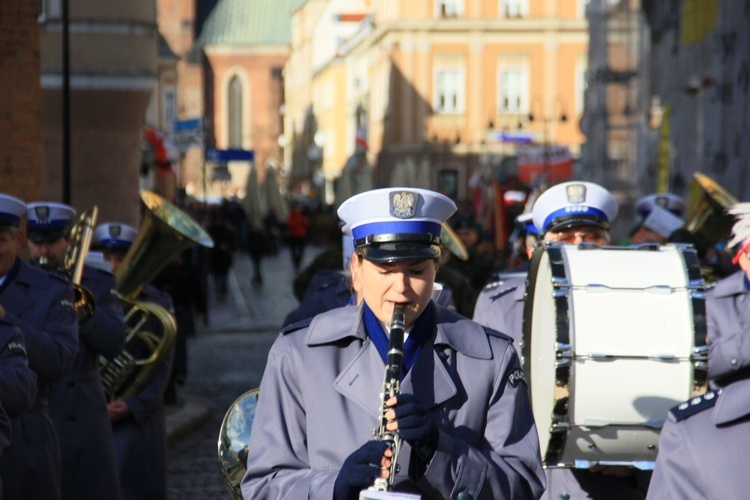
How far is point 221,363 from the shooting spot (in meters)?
17.1

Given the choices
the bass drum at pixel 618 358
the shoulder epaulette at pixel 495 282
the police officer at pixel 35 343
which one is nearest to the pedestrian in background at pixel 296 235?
the shoulder epaulette at pixel 495 282

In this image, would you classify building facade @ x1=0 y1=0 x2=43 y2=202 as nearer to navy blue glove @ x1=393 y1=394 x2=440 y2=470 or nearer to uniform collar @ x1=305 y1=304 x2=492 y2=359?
uniform collar @ x1=305 y1=304 x2=492 y2=359

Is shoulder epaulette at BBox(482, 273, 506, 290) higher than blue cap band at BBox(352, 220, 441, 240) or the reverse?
the reverse

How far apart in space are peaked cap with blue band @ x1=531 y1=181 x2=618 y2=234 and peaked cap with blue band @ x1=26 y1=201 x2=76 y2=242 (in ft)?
7.87

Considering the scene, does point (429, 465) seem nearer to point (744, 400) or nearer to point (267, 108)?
point (744, 400)

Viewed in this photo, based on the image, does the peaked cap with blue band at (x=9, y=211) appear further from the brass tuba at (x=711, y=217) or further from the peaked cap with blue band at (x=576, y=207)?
the brass tuba at (x=711, y=217)

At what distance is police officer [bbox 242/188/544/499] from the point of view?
338cm

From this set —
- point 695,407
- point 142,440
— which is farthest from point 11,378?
point 142,440

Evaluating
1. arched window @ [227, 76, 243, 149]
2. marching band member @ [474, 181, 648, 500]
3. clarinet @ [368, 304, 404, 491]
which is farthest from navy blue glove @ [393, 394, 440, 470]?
arched window @ [227, 76, 243, 149]

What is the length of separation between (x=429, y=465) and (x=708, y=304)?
2659 mm

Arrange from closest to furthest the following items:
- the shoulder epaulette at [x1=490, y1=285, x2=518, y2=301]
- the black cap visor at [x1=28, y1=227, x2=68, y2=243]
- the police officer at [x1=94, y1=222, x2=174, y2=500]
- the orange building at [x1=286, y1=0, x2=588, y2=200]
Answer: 1. the shoulder epaulette at [x1=490, y1=285, x2=518, y2=301]
2. the black cap visor at [x1=28, y1=227, x2=68, y2=243]
3. the police officer at [x1=94, y1=222, x2=174, y2=500]
4. the orange building at [x1=286, y1=0, x2=588, y2=200]

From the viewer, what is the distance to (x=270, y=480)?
344 centimetres

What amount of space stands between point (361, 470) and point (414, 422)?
160mm

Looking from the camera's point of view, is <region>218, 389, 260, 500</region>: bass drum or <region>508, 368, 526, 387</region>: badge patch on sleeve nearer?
<region>508, 368, 526, 387</region>: badge patch on sleeve
